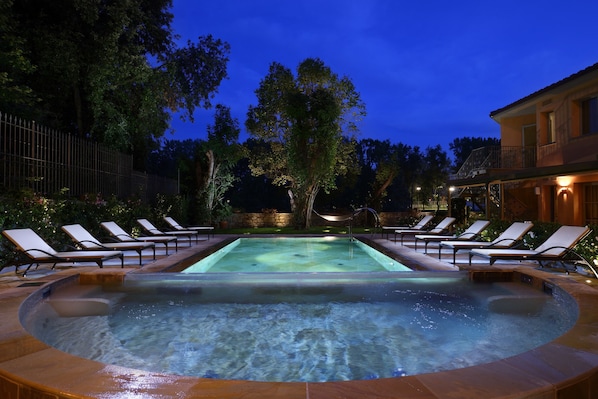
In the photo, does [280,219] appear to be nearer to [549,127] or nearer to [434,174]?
[549,127]

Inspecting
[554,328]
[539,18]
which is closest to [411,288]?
[554,328]

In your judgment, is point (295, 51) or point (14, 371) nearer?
point (14, 371)

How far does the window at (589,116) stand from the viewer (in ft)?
→ 45.9

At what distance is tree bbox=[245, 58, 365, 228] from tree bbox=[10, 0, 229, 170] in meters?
4.38

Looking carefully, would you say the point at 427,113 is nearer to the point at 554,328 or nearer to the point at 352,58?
the point at 352,58

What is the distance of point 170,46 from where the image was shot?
19359 millimetres

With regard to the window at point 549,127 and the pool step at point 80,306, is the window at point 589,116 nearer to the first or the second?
the window at point 549,127

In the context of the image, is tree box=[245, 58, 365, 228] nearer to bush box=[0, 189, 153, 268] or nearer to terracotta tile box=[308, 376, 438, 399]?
bush box=[0, 189, 153, 268]

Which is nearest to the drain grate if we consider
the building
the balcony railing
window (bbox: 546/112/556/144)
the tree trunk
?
the building

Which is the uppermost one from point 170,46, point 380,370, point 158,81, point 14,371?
point 170,46

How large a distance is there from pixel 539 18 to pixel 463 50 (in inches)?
1299

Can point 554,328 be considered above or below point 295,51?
below

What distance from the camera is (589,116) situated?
47.0 feet

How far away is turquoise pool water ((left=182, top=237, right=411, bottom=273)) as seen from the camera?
29.6ft
